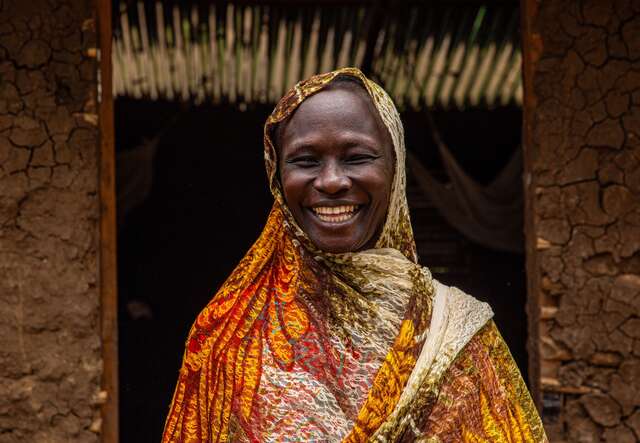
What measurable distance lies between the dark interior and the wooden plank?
2.88m

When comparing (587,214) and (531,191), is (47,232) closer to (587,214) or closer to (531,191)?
(531,191)

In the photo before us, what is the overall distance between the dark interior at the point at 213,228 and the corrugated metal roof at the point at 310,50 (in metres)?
0.33

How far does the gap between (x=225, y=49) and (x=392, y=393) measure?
4.80 meters

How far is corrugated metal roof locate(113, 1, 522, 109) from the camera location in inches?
224

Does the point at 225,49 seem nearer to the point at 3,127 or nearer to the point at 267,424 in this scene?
the point at 3,127

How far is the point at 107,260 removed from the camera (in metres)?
3.84

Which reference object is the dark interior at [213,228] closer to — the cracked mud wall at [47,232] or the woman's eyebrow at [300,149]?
A: the cracked mud wall at [47,232]

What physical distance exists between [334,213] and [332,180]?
0.07 meters

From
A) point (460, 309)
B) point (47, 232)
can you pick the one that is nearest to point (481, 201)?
point (47, 232)

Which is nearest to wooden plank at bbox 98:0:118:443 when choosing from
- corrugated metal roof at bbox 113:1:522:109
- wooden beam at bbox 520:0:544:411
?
corrugated metal roof at bbox 113:1:522:109

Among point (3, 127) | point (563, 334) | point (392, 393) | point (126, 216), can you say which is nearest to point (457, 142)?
point (126, 216)

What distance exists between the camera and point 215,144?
692 centimetres

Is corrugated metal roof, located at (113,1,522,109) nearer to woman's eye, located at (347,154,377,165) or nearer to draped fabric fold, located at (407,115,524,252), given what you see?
draped fabric fold, located at (407,115,524,252)

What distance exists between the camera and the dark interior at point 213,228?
6.84m
